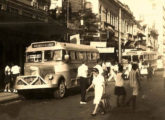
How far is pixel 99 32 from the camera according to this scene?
3706 cm

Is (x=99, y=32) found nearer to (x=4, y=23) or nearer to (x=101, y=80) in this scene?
(x=4, y=23)

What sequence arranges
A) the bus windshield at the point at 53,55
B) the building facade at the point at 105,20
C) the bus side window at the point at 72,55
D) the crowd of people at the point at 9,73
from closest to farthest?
the bus windshield at the point at 53,55 → the bus side window at the point at 72,55 → the crowd of people at the point at 9,73 → the building facade at the point at 105,20

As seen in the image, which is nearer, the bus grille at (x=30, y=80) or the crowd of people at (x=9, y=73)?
the bus grille at (x=30, y=80)

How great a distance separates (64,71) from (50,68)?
3.05 ft

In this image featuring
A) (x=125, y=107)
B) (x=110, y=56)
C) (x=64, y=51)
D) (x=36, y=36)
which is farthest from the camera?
(x=110, y=56)

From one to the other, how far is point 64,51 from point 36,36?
405 inches

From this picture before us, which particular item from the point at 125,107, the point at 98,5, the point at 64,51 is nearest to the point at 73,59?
the point at 64,51

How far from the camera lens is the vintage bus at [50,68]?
16984 mm

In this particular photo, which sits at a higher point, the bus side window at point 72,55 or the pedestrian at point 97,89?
the bus side window at point 72,55

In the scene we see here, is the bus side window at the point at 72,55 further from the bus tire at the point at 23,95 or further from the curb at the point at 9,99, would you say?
the curb at the point at 9,99

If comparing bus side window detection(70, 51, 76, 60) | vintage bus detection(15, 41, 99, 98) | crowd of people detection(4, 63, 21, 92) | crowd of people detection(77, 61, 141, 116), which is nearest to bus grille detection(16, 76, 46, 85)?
vintage bus detection(15, 41, 99, 98)

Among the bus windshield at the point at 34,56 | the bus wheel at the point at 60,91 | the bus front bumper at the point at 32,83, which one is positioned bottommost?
the bus wheel at the point at 60,91

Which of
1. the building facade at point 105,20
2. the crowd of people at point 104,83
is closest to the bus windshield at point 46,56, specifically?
the crowd of people at point 104,83

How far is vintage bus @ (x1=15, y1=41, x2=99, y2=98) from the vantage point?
1698 centimetres
